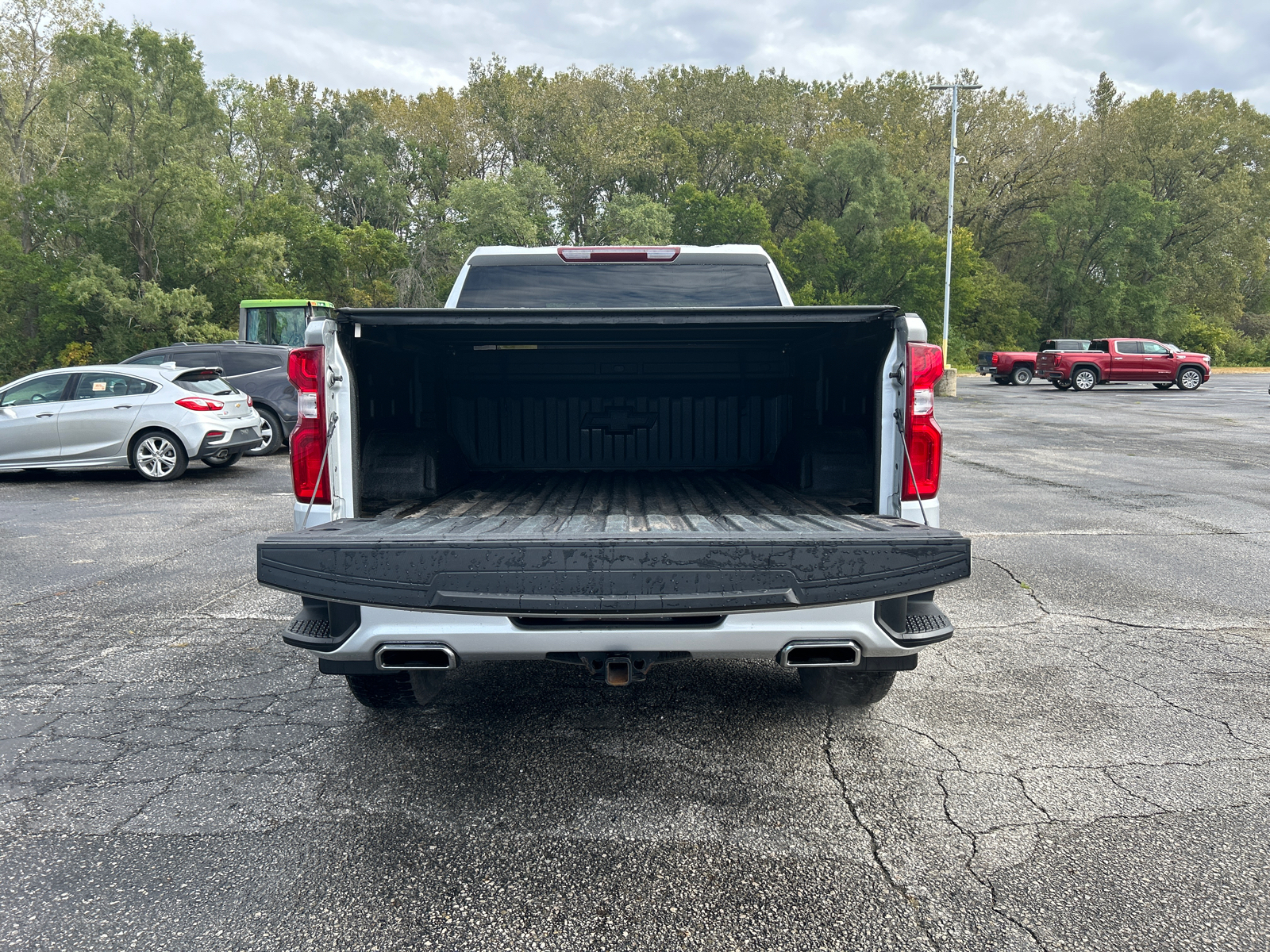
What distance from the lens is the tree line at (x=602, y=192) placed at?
1278 inches

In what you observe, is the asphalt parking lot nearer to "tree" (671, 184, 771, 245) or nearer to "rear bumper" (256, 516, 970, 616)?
"rear bumper" (256, 516, 970, 616)

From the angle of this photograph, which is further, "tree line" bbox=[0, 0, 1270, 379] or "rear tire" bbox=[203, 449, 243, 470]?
"tree line" bbox=[0, 0, 1270, 379]

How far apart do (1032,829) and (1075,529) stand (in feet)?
19.1

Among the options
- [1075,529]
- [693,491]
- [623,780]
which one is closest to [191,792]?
[623,780]

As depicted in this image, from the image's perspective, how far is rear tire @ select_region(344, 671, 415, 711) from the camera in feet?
11.2

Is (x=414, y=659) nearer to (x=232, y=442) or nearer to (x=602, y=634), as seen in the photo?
(x=602, y=634)

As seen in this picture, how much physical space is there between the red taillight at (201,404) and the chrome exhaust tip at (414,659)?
10.0 m

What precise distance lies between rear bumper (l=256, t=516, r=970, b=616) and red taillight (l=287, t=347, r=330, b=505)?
1.83ft

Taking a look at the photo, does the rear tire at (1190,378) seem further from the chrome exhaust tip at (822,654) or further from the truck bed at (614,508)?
the chrome exhaust tip at (822,654)

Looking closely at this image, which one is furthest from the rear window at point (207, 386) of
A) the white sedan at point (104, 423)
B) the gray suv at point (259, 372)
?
the gray suv at point (259, 372)

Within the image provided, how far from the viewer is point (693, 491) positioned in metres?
4.17

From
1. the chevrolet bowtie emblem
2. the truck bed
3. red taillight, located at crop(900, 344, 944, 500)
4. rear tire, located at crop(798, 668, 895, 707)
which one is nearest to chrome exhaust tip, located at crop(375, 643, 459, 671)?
the truck bed

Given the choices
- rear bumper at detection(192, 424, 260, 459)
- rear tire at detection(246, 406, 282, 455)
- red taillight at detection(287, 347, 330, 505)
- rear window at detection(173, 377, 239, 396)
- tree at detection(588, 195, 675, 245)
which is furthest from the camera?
tree at detection(588, 195, 675, 245)

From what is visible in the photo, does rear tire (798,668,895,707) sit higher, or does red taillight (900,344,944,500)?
red taillight (900,344,944,500)
